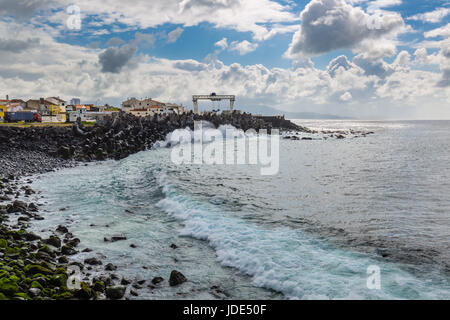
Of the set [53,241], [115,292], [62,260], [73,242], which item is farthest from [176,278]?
[53,241]

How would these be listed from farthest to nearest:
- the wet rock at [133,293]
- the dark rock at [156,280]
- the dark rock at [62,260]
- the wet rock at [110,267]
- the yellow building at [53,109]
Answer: the yellow building at [53,109] < the dark rock at [62,260] < the wet rock at [110,267] < the dark rock at [156,280] < the wet rock at [133,293]

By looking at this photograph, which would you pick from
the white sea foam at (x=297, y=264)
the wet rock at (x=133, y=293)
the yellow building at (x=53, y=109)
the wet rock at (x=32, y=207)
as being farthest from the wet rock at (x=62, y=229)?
the yellow building at (x=53, y=109)

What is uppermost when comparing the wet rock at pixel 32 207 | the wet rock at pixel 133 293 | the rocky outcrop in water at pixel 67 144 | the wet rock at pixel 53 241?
the rocky outcrop in water at pixel 67 144

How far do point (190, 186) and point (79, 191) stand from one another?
6658mm

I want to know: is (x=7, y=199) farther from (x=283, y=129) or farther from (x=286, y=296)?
(x=283, y=129)

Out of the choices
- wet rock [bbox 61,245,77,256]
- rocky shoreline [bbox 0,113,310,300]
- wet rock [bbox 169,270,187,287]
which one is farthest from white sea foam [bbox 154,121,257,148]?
wet rock [bbox 169,270,187,287]

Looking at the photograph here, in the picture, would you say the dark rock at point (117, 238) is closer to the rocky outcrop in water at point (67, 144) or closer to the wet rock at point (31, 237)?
the wet rock at point (31, 237)

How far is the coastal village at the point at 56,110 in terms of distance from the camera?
6048 cm

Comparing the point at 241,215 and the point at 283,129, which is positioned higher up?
the point at 283,129

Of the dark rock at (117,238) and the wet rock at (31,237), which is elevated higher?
the wet rock at (31,237)

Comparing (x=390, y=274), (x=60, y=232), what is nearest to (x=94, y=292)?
(x=60, y=232)

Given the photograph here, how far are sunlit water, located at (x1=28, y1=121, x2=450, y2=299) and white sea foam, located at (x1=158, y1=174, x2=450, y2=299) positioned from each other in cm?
3

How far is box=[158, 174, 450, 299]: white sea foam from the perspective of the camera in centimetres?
787

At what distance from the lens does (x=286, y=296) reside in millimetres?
7816
